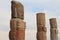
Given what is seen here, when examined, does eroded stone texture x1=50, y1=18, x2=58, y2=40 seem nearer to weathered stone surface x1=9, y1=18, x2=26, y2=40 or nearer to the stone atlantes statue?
the stone atlantes statue

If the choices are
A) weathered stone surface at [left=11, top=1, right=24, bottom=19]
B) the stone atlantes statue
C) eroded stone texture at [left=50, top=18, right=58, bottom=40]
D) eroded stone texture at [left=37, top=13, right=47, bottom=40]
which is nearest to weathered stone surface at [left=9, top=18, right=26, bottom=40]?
the stone atlantes statue

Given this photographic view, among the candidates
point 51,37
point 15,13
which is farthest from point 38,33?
point 15,13

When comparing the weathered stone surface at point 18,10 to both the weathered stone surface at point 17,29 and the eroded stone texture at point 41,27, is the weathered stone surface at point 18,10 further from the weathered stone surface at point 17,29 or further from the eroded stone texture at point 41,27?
the eroded stone texture at point 41,27

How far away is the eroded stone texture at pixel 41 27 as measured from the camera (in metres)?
16.4

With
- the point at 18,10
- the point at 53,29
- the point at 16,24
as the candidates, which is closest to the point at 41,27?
the point at 53,29

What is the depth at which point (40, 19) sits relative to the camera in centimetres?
1648

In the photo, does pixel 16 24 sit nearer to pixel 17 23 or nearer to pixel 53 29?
pixel 17 23

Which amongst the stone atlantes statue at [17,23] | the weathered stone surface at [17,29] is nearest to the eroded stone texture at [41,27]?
the stone atlantes statue at [17,23]

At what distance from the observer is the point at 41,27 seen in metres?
16.9

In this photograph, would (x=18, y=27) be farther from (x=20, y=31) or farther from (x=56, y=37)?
(x=56, y=37)

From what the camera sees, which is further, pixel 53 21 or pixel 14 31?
pixel 53 21

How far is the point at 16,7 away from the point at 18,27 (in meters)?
1.15

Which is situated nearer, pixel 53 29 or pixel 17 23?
pixel 17 23

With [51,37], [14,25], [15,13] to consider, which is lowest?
[51,37]
